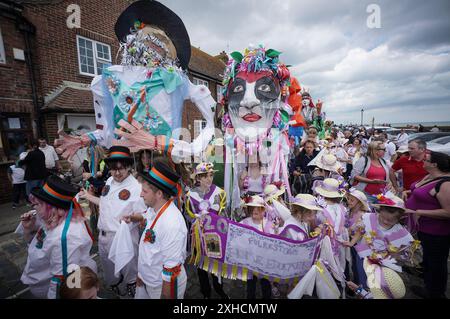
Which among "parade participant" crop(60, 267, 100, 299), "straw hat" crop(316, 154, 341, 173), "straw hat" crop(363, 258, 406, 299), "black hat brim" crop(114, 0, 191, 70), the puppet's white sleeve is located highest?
"black hat brim" crop(114, 0, 191, 70)

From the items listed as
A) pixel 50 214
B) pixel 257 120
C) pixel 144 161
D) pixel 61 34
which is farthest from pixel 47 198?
pixel 61 34

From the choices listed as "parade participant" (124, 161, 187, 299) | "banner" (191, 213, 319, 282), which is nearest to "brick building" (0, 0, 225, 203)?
"banner" (191, 213, 319, 282)

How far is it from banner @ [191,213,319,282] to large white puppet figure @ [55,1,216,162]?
35.8 inches

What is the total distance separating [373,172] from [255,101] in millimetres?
2333

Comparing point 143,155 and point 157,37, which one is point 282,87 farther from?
point 143,155

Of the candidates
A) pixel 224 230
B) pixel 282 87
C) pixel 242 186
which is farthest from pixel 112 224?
pixel 282 87

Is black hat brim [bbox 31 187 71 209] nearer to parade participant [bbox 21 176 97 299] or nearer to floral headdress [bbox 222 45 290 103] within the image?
parade participant [bbox 21 176 97 299]

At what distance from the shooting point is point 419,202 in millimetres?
2367

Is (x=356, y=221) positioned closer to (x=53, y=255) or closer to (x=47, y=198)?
(x=53, y=255)

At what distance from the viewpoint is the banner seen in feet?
6.55

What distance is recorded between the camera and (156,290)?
171 centimetres

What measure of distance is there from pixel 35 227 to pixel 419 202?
167 inches

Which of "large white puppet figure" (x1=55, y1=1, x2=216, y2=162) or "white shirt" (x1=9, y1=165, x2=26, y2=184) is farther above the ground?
"large white puppet figure" (x1=55, y1=1, x2=216, y2=162)
